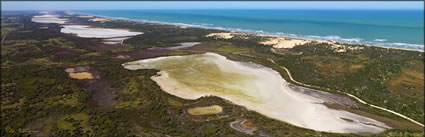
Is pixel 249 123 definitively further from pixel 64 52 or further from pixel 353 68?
pixel 64 52

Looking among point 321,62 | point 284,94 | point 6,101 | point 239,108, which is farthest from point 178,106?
point 321,62

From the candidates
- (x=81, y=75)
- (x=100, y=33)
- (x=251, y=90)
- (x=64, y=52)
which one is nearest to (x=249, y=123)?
(x=251, y=90)

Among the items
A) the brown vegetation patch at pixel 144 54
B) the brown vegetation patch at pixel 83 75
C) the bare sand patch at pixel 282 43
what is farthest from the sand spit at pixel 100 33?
the bare sand patch at pixel 282 43

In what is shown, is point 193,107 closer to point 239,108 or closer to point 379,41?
point 239,108

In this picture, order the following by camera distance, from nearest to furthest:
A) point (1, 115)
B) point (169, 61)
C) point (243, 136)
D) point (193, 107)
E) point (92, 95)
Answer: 1. point (243, 136)
2. point (1, 115)
3. point (193, 107)
4. point (92, 95)
5. point (169, 61)

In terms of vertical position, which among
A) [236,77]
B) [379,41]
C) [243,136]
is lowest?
[243,136]

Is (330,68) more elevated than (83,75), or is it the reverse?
(330,68)
